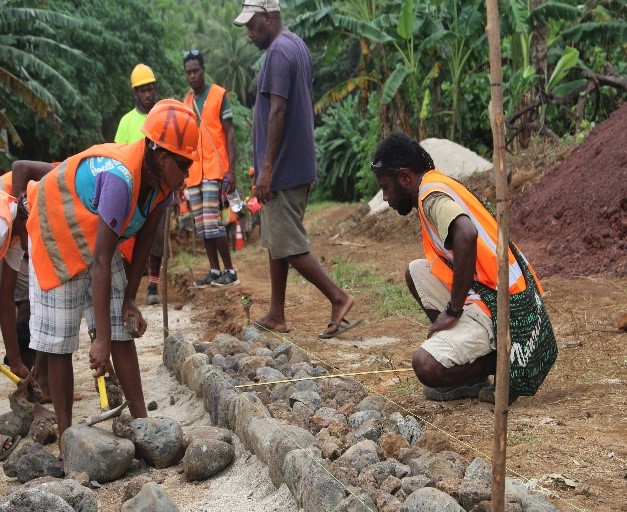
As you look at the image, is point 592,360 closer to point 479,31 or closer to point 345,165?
point 479,31

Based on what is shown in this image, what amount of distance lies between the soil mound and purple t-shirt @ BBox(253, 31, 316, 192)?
10.0ft

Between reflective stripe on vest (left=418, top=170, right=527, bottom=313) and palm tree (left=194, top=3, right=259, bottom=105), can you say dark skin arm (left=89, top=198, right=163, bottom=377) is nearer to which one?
reflective stripe on vest (left=418, top=170, right=527, bottom=313)

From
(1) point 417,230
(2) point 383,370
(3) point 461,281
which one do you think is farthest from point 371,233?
(3) point 461,281

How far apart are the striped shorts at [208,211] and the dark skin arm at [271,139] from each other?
1887 mm

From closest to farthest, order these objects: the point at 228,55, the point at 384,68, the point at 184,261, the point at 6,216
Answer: the point at 6,216 → the point at 184,261 → the point at 384,68 → the point at 228,55

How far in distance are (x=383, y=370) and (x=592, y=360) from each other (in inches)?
43.2

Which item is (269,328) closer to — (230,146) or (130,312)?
(130,312)

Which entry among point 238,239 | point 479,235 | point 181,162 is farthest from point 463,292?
point 238,239

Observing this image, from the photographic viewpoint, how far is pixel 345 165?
76.9 ft

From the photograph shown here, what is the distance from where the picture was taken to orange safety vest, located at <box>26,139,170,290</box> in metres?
3.67

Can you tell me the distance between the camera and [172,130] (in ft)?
11.7

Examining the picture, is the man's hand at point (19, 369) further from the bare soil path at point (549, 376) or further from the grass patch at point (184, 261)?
the grass patch at point (184, 261)

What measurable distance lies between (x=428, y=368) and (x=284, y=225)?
1850 mm

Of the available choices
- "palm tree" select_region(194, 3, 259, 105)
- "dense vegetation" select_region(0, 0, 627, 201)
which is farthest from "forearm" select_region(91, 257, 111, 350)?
"palm tree" select_region(194, 3, 259, 105)
